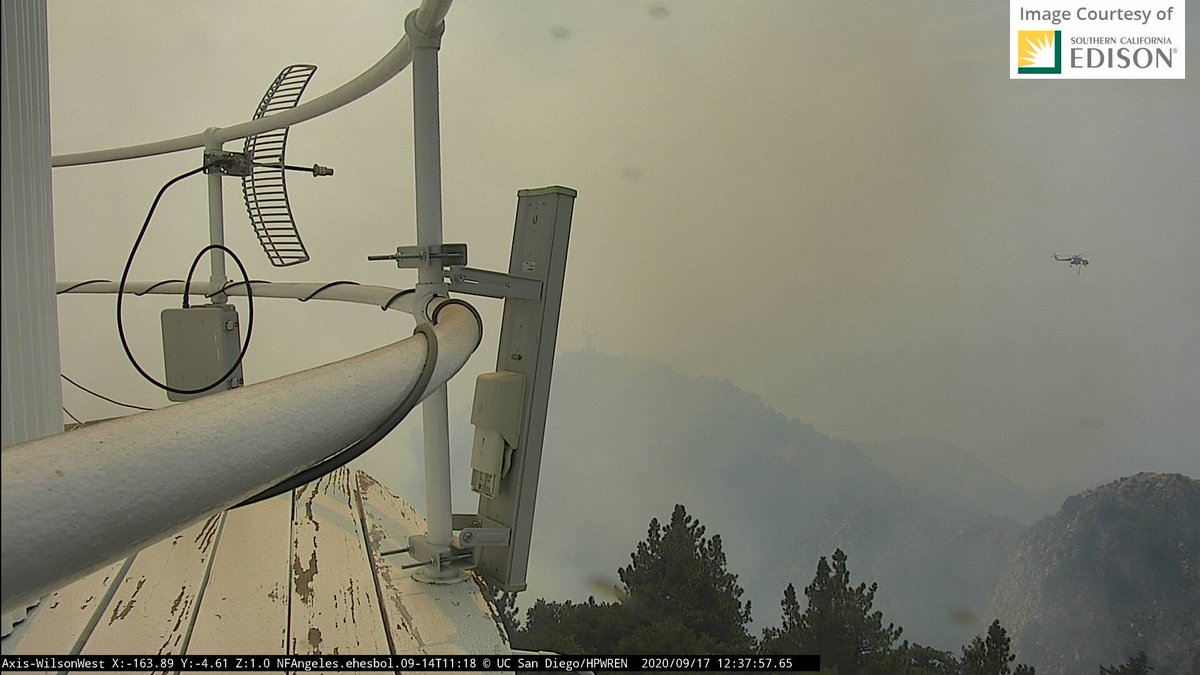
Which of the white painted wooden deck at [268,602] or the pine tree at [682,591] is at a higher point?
the white painted wooden deck at [268,602]

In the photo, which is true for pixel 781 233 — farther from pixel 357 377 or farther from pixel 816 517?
pixel 357 377

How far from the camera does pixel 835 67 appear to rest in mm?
3658

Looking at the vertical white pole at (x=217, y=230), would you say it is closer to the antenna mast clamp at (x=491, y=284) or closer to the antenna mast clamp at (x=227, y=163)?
the antenna mast clamp at (x=227, y=163)

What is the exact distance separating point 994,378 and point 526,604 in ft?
7.53

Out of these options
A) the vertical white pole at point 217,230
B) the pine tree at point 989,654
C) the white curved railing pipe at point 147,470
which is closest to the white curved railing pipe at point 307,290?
the vertical white pole at point 217,230

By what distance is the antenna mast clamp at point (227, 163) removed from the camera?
1.60 meters

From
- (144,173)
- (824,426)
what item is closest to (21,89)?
(144,173)

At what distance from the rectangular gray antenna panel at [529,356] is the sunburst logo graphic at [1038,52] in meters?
3.33

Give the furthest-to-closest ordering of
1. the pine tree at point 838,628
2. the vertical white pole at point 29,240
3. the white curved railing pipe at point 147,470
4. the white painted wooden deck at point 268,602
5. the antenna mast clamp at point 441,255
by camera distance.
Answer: the pine tree at point 838,628 < the antenna mast clamp at point 441,255 < the white painted wooden deck at point 268,602 < the vertical white pole at point 29,240 < the white curved railing pipe at point 147,470

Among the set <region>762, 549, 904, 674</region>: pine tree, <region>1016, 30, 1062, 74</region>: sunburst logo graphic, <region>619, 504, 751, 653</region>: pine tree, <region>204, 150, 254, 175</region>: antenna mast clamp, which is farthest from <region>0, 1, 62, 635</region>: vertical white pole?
<region>1016, 30, 1062, 74</region>: sunburst logo graphic

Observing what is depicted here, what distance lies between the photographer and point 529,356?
1079 millimetres

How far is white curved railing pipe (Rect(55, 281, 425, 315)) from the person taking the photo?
940 millimetres

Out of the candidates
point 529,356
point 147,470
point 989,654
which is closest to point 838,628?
point 989,654

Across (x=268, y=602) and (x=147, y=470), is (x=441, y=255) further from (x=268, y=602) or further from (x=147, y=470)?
(x=147, y=470)
